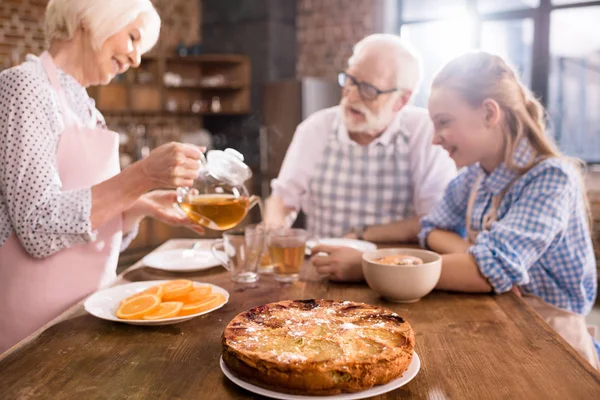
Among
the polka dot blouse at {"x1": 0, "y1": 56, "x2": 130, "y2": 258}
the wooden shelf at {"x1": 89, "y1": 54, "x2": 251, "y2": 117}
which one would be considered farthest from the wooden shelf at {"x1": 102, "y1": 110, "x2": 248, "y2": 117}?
the polka dot blouse at {"x1": 0, "y1": 56, "x2": 130, "y2": 258}

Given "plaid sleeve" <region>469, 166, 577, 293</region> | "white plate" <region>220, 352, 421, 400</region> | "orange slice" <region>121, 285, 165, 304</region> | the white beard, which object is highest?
the white beard

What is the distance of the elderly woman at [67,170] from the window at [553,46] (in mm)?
4255

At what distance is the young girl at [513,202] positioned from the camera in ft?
4.45

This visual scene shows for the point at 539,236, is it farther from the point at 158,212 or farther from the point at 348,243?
the point at 158,212

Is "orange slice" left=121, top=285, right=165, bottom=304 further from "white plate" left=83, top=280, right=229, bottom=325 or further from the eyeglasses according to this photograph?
the eyeglasses

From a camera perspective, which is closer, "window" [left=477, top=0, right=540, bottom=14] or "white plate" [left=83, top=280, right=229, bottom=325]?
"white plate" [left=83, top=280, right=229, bottom=325]

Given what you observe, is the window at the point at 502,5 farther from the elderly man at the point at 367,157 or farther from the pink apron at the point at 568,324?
the pink apron at the point at 568,324

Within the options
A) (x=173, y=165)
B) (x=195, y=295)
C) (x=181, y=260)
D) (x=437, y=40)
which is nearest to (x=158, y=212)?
(x=181, y=260)

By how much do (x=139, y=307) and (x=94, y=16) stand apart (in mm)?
783

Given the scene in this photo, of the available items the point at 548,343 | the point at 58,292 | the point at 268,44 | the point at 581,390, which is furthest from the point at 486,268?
the point at 268,44

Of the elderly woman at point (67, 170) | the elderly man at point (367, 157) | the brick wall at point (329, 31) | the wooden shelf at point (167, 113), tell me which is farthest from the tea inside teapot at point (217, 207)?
the wooden shelf at point (167, 113)

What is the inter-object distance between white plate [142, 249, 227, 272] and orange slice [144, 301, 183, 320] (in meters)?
0.42

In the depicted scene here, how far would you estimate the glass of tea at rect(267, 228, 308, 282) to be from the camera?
4.77 ft

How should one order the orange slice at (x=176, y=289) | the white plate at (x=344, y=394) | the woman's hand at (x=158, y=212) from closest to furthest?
the white plate at (x=344, y=394) < the orange slice at (x=176, y=289) < the woman's hand at (x=158, y=212)
